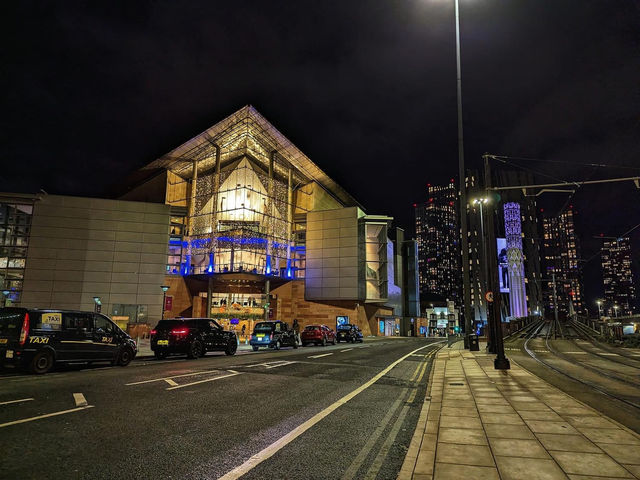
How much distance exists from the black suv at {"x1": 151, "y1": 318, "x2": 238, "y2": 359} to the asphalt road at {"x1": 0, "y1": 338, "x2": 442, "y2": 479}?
651 cm

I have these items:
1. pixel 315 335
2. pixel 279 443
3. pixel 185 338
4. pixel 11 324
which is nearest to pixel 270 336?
pixel 315 335

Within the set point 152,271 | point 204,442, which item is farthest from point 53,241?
point 204,442

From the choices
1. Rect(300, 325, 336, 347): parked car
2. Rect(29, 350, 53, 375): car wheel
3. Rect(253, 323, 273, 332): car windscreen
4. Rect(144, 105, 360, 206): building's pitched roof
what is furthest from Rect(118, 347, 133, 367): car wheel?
Rect(144, 105, 360, 206): building's pitched roof

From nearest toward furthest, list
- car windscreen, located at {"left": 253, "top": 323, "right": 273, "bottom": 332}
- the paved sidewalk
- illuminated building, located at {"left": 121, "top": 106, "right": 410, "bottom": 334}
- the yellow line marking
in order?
the paved sidewalk → the yellow line marking → car windscreen, located at {"left": 253, "top": 323, "right": 273, "bottom": 332} → illuminated building, located at {"left": 121, "top": 106, "right": 410, "bottom": 334}

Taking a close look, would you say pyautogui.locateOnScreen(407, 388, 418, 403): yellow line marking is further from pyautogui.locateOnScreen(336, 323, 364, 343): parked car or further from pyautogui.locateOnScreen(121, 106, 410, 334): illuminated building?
pyautogui.locateOnScreen(121, 106, 410, 334): illuminated building

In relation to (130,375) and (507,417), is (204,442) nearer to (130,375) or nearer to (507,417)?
(507,417)

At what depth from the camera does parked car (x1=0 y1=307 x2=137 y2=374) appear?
450 inches

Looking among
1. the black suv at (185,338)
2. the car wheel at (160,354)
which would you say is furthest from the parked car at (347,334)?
the car wheel at (160,354)

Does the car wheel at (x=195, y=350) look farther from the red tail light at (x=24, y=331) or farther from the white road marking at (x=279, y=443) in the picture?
the white road marking at (x=279, y=443)

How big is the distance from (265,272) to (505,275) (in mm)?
94828

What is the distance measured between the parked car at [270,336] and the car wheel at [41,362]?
13757mm

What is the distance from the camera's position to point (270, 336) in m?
24.9

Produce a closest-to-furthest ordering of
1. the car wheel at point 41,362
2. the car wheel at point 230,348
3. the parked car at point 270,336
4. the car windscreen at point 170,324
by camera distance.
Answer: the car wheel at point 41,362
the car windscreen at point 170,324
the car wheel at point 230,348
the parked car at point 270,336

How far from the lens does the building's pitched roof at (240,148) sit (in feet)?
179
